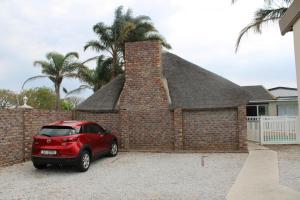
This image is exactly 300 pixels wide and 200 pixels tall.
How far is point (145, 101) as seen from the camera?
14.8 meters

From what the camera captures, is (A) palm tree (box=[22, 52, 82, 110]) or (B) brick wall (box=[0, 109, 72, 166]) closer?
(B) brick wall (box=[0, 109, 72, 166])

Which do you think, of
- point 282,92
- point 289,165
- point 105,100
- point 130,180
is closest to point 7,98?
point 105,100

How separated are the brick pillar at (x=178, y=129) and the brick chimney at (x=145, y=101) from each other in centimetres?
36

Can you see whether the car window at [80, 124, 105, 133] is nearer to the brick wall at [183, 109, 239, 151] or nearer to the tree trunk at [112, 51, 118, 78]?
the brick wall at [183, 109, 239, 151]

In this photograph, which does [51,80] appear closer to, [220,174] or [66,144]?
[66,144]

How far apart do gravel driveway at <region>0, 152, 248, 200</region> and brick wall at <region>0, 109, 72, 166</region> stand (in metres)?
0.45

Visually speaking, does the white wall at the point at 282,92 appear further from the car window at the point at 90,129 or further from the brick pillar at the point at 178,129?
the car window at the point at 90,129

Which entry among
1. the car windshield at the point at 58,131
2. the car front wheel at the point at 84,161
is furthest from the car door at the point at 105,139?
the car windshield at the point at 58,131

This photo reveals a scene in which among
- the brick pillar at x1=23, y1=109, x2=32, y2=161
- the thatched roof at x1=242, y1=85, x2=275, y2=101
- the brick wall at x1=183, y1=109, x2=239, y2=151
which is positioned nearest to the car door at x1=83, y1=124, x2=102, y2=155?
the brick pillar at x1=23, y1=109, x2=32, y2=161

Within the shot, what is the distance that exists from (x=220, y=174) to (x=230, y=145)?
5097mm

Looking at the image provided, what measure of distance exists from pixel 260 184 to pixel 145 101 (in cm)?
808

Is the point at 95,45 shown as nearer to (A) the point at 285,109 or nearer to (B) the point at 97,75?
(B) the point at 97,75

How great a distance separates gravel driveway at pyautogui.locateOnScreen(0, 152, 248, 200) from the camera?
698 cm

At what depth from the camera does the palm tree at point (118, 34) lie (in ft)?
79.0
